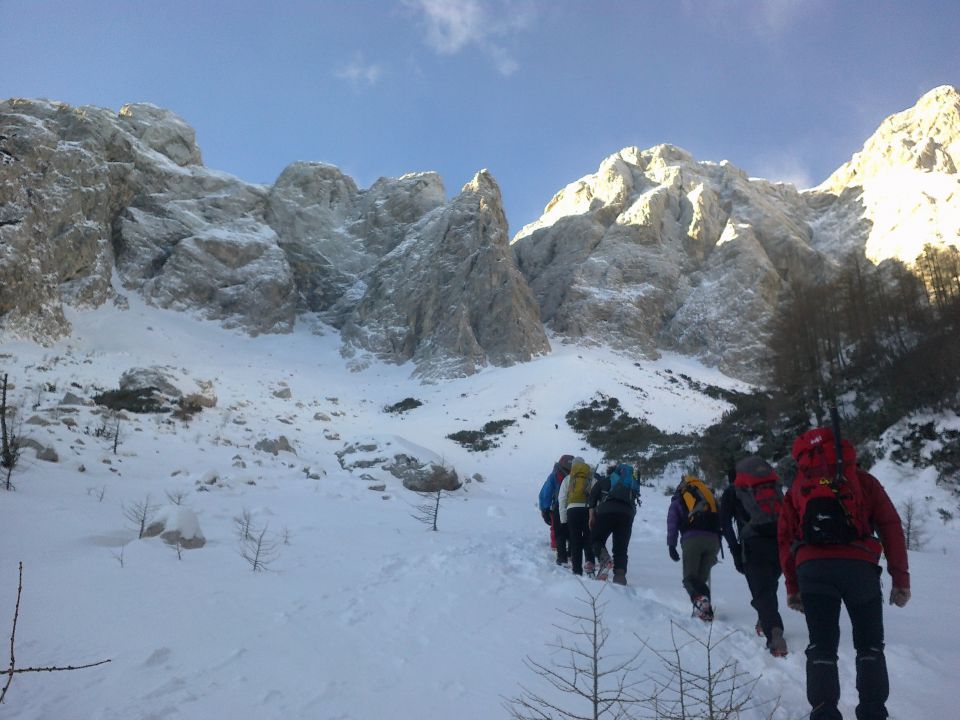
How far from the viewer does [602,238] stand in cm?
→ 6556

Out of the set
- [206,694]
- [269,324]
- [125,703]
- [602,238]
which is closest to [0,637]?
[125,703]

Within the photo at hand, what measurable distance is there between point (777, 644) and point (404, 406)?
3375 cm

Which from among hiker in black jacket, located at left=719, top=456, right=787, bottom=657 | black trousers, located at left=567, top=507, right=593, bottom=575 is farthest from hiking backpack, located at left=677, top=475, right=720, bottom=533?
black trousers, located at left=567, top=507, right=593, bottom=575

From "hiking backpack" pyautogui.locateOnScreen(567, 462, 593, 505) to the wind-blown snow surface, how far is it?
0.90 meters

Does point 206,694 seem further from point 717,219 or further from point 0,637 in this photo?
point 717,219

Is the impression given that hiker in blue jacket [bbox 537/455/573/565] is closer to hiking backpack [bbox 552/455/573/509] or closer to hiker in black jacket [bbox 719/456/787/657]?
hiking backpack [bbox 552/455/573/509]

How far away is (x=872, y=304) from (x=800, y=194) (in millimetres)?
69832

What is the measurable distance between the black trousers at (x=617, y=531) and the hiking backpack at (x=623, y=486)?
0.18 metres

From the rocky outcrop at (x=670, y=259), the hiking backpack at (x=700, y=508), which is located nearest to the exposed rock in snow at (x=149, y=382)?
the hiking backpack at (x=700, y=508)

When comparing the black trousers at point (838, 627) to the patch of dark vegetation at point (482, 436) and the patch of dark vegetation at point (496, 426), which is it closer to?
the patch of dark vegetation at point (482, 436)

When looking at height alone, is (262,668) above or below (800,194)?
below

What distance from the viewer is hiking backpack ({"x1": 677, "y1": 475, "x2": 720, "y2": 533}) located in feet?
15.2

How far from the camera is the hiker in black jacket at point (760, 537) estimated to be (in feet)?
12.3

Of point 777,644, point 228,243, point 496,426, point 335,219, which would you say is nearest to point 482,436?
point 496,426
